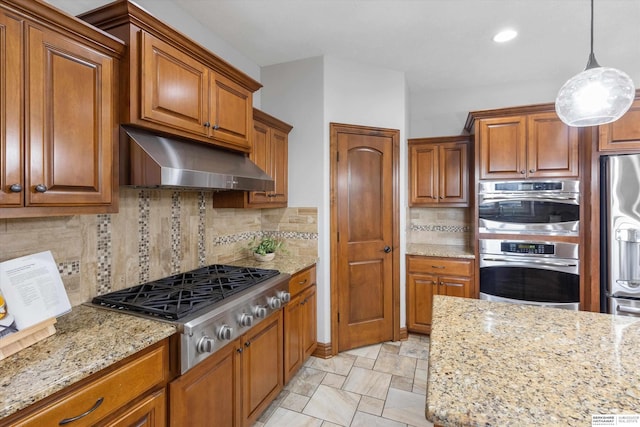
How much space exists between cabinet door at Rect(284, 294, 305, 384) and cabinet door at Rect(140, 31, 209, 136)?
55.6 inches

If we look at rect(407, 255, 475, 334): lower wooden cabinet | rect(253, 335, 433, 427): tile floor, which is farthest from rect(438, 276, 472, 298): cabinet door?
rect(253, 335, 433, 427): tile floor

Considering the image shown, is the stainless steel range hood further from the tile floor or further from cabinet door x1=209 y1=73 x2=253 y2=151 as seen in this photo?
the tile floor

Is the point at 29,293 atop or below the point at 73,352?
atop

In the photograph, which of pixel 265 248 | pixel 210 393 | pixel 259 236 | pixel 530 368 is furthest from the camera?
pixel 259 236

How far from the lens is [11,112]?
42.8 inches

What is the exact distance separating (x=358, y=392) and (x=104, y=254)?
2.00 metres

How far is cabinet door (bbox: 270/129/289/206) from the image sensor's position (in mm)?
2762

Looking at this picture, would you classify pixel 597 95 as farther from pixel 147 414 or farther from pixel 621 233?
pixel 147 414

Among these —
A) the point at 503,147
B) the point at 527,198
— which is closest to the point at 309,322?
the point at 527,198

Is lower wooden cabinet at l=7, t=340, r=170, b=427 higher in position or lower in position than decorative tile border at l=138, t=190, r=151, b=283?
lower

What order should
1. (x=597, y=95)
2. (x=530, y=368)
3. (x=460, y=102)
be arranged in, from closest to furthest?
(x=530, y=368), (x=597, y=95), (x=460, y=102)

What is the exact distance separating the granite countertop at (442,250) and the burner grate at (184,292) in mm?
1706

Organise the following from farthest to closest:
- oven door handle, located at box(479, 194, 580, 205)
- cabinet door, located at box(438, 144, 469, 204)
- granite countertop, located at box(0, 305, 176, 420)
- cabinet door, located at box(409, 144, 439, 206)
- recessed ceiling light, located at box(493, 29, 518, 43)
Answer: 1. cabinet door, located at box(409, 144, 439, 206)
2. cabinet door, located at box(438, 144, 469, 204)
3. oven door handle, located at box(479, 194, 580, 205)
4. recessed ceiling light, located at box(493, 29, 518, 43)
5. granite countertop, located at box(0, 305, 176, 420)

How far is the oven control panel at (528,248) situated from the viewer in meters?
2.83
